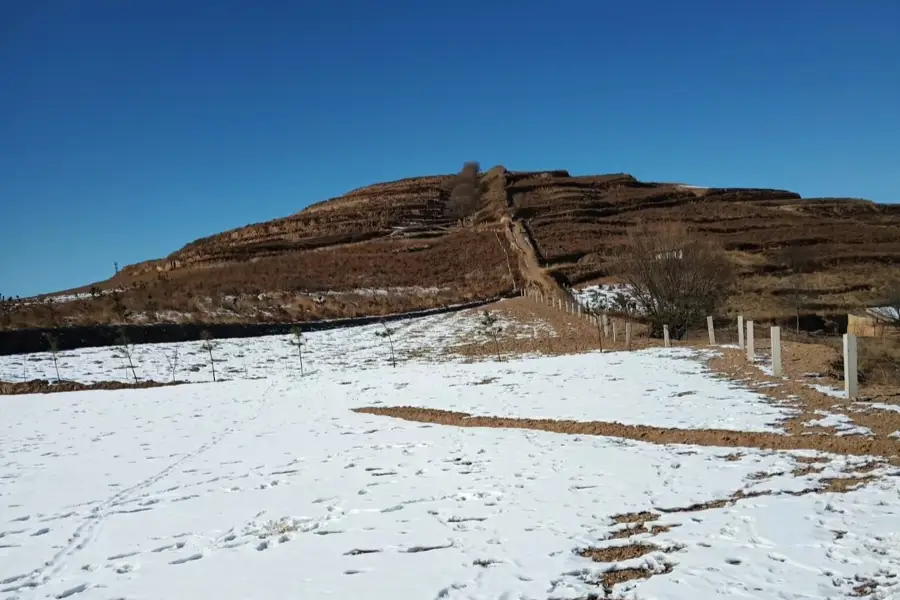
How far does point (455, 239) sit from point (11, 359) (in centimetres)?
5799

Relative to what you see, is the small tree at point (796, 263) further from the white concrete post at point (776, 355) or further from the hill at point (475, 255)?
the white concrete post at point (776, 355)

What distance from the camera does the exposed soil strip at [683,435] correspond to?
841 centimetres

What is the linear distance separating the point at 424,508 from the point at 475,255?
63741 mm

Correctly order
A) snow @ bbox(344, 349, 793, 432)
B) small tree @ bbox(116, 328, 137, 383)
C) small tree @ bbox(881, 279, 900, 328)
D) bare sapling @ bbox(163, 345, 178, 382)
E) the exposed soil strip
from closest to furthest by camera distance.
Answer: the exposed soil strip, snow @ bbox(344, 349, 793, 432), small tree @ bbox(116, 328, 137, 383), bare sapling @ bbox(163, 345, 178, 382), small tree @ bbox(881, 279, 900, 328)

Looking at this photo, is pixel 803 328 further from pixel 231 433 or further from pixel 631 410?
pixel 231 433

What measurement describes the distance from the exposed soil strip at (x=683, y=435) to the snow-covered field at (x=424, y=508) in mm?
416

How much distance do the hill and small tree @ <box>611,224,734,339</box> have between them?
11802 millimetres

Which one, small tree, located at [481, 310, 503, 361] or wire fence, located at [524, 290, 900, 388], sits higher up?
small tree, located at [481, 310, 503, 361]

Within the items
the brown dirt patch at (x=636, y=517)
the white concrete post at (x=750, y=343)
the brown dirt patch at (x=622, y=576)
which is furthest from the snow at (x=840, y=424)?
the white concrete post at (x=750, y=343)

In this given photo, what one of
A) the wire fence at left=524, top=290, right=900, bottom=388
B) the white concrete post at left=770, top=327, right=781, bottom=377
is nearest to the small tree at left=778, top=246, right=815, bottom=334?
the wire fence at left=524, top=290, right=900, bottom=388

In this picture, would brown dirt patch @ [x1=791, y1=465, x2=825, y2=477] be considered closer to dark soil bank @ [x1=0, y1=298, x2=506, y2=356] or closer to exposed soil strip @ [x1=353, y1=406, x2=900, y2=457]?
exposed soil strip @ [x1=353, y1=406, x2=900, y2=457]

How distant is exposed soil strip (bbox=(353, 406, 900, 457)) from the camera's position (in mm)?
8406

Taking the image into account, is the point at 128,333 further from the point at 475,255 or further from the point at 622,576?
the point at 475,255

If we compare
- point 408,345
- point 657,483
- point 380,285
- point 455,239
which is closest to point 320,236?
point 455,239
